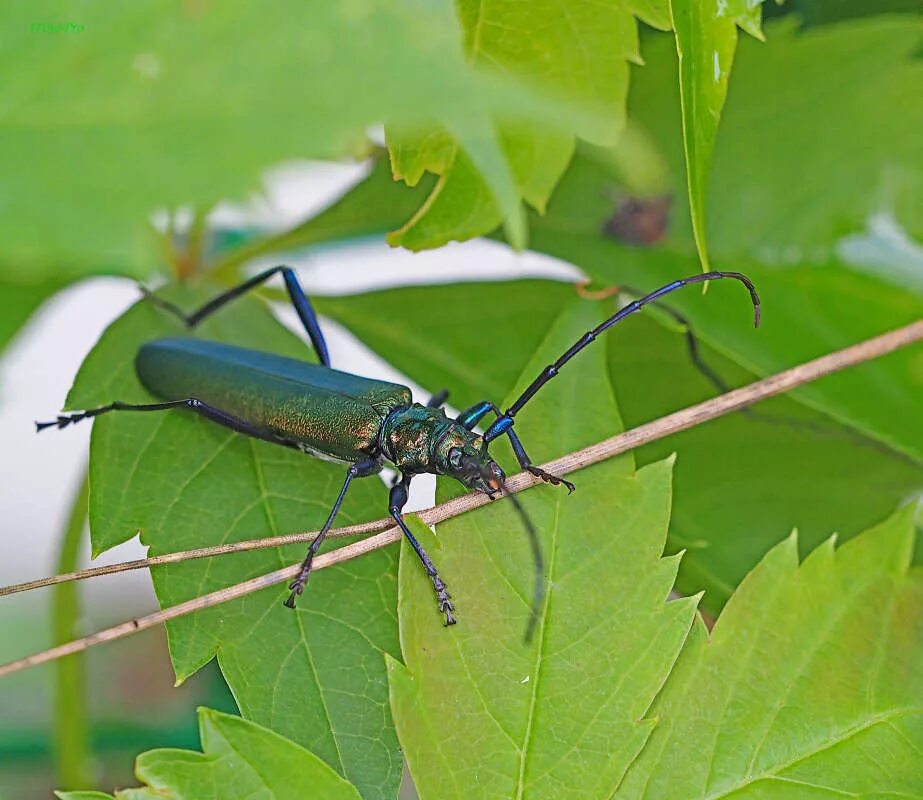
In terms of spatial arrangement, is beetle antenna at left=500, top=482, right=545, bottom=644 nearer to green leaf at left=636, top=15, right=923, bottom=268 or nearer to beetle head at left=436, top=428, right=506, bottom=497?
beetle head at left=436, top=428, right=506, bottom=497

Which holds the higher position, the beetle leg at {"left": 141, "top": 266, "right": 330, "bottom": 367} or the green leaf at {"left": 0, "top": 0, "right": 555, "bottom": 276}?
the beetle leg at {"left": 141, "top": 266, "right": 330, "bottom": 367}

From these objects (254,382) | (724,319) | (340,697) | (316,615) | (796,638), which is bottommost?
(796,638)

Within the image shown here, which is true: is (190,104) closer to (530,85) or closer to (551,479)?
(530,85)

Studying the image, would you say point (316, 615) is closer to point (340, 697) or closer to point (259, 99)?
point (340, 697)

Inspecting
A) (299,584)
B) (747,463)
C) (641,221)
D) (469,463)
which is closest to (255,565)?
(299,584)

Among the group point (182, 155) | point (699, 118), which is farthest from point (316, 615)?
point (182, 155)

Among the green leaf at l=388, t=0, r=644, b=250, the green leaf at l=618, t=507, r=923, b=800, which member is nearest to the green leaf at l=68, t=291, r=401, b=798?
the green leaf at l=618, t=507, r=923, b=800

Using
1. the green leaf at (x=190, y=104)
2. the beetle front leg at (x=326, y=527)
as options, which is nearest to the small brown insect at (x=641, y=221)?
the beetle front leg at (x=326, y=527)
